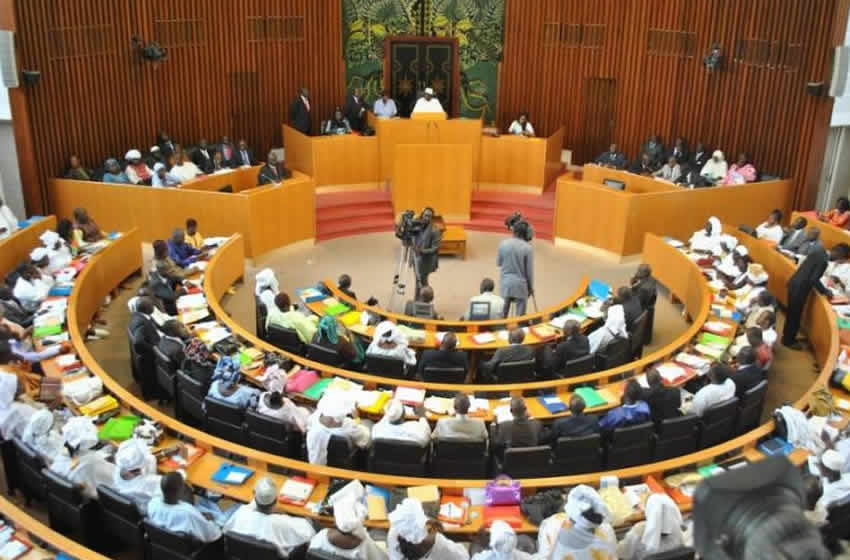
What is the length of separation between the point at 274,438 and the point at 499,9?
13.2 metres

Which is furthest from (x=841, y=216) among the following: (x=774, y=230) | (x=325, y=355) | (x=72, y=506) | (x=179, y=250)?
(x=72, y=506)

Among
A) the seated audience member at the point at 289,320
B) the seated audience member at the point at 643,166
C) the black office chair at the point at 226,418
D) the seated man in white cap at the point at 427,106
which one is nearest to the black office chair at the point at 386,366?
the seated audience member at the point at 289,320

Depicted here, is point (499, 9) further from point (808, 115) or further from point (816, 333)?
point (816, 333)

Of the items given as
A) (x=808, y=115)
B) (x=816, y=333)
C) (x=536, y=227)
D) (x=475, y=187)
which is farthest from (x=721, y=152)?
(x=816, y=333)

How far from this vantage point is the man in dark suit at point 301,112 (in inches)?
659

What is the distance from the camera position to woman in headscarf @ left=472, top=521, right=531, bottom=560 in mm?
5043

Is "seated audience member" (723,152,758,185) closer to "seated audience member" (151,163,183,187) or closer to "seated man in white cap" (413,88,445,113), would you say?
"seated man in white cap" (413,88,445,113)

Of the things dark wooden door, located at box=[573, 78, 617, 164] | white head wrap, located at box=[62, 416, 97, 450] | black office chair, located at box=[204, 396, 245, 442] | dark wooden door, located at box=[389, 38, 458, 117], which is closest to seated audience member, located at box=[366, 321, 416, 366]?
black office chair, located at box=[204, 396, 245, 442]

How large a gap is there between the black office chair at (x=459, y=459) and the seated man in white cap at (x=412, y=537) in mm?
1558

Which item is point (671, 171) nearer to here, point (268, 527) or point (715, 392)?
point (715, 392)

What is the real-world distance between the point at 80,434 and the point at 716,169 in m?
12.1

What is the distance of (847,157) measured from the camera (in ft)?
45.6

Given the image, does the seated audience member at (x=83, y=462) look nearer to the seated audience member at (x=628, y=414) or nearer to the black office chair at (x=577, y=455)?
the black office chair at (x=577, y=455)

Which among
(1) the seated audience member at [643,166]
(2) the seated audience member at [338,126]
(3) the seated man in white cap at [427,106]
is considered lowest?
(1) the seated audience member at [643,166]
